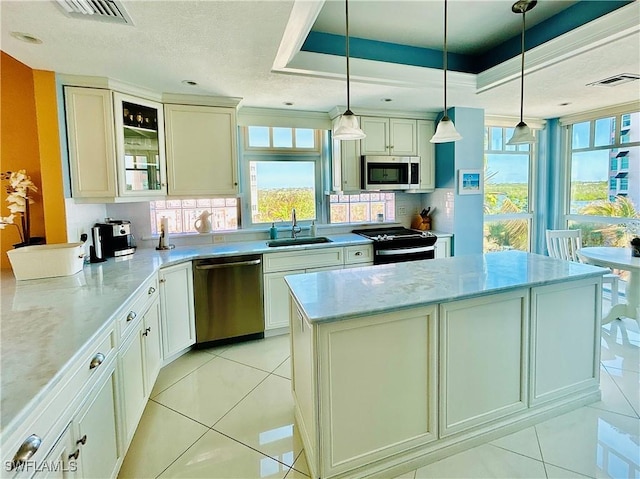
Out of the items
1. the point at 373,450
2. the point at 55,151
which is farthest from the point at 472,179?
the point at 55,151

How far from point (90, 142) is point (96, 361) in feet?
6.59

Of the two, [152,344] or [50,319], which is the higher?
[50,319]

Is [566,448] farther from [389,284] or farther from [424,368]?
[389,284]

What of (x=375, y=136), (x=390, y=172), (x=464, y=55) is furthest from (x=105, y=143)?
(x=464, y=55)

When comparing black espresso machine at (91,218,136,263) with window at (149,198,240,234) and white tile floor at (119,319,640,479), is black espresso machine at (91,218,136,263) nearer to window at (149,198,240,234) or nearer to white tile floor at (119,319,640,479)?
window at (149,198,240,234)

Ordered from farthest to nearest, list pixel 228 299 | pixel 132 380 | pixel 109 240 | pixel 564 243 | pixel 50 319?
pixel 564 243
pixel 228 299
pixel 109 240
pixel 132 380
pixel 50 319

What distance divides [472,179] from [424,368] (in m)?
3.05

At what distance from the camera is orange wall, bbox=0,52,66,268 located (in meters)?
2.49

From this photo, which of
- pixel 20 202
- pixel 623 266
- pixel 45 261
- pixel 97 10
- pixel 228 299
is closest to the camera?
pixel 97 10

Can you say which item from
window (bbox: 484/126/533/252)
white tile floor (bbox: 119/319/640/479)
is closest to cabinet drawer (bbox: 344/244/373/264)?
white tile floor (bbox: 119/319/640/479)

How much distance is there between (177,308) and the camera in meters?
2.95

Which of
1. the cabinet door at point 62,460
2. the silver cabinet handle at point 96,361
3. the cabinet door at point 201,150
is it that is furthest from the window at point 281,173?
the cabinet door at point 62,460

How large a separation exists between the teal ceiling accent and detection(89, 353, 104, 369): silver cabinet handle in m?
2.65

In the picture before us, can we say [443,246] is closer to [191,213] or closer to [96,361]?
[191,213]
